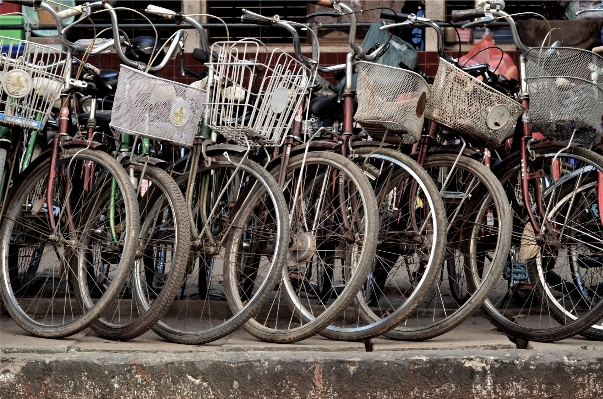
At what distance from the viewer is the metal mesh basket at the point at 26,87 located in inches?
214

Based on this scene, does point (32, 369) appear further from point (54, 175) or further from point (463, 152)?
point (463, 152)


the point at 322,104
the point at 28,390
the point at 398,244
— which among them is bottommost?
the point at 28,390

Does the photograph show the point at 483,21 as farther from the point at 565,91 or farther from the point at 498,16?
the point at 565,91

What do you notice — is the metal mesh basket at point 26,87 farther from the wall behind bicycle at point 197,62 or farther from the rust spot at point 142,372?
the wall behind bicycle at point 197,62

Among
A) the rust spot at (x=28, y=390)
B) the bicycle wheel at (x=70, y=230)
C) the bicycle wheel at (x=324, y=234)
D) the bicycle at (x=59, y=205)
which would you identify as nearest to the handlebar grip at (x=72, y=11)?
the bicycle at (x=59, y=205)

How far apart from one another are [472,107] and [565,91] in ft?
1.53

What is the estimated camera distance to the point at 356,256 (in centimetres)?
548

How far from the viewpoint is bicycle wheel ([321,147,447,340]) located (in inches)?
207

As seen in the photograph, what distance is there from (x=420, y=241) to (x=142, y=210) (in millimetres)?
1447

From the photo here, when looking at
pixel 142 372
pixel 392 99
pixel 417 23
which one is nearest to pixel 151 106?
pixel 392 99

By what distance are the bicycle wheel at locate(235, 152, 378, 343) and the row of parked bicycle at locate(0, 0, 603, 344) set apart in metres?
0.01

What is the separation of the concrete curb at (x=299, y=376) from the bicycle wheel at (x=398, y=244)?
45 centimetres

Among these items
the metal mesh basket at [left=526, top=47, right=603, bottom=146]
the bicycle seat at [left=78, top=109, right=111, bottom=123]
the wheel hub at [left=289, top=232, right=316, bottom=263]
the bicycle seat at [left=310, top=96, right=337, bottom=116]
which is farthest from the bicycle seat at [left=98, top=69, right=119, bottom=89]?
the metal mesh basket at [left=526, top=47, right=603, bottom=146]

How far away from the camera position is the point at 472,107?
5367 mm
